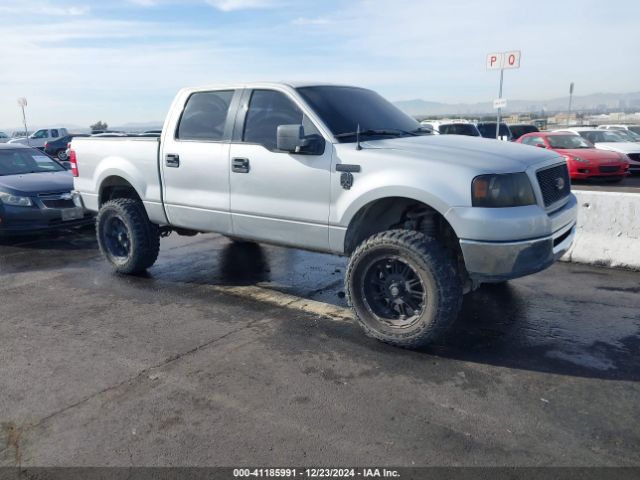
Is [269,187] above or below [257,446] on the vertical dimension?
above

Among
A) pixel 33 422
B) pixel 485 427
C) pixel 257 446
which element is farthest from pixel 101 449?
pixel 485 427

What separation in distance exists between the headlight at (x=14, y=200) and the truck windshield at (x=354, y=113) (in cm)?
529

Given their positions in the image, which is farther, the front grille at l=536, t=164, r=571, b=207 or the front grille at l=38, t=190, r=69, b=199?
the front grille at l=38, t=190, r=69, b=199

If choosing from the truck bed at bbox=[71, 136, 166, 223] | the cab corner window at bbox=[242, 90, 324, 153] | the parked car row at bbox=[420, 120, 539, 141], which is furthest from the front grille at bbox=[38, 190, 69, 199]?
the parked car row at bbox=[420, 120, 539, 141]

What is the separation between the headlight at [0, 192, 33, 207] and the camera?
25.6 ft

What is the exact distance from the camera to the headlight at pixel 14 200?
7.81 metres

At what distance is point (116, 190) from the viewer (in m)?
6.29

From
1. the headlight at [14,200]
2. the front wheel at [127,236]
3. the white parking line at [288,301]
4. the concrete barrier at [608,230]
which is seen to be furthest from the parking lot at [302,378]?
the headlight at [14,200]

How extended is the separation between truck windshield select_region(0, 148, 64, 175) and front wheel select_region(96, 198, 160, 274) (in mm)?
3610

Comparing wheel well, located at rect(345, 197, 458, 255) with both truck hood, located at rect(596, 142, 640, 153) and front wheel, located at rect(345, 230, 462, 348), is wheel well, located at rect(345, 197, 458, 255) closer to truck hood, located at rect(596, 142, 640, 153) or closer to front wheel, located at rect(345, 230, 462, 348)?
front wheel, located at rect(345, 230, 462, 348)

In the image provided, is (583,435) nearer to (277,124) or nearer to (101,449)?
(101,449)

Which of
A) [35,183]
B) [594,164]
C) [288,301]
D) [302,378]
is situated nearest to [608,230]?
[288,301]

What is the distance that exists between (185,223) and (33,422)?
2.63m

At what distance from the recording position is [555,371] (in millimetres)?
3695
